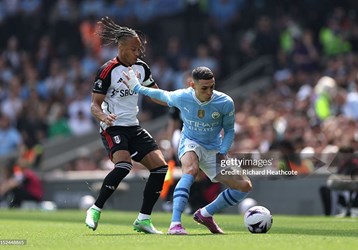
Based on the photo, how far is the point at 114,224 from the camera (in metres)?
14.6

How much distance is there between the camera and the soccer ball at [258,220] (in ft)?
37.4

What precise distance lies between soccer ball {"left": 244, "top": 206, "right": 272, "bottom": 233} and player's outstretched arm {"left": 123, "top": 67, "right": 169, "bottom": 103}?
1.60 meters

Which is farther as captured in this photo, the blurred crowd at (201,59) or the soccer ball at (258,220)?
the blurred crowd at (201,59)

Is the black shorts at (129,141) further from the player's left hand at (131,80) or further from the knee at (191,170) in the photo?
the knee at (191,170)

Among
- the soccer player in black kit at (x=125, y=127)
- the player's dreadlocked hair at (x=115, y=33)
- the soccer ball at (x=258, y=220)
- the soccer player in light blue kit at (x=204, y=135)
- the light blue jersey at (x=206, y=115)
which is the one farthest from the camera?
the player's dreadlocked hair at (x=115, y=33)

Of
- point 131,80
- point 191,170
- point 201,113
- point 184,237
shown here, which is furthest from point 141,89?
point 184,237

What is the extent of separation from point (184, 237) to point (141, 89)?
74.7 inches

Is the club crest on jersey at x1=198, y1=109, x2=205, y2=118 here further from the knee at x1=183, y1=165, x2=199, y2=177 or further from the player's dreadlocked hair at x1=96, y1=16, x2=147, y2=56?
the player's dreadlocked hair at x1=96, y1=16, x2=147, y2=56

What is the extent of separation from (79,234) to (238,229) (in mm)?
2125

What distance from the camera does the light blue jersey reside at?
444 inches

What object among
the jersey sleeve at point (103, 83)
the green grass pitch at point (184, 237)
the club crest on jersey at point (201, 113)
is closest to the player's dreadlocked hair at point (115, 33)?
the jersey sleeve at point (103, 83)

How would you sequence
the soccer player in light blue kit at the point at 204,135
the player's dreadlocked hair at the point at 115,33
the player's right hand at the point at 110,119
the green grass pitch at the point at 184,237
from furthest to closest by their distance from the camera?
the player's dreadlocked hair at the point at 115,33
the player's right hand at the point at 110,119
the soccer player in light blue kit at the point at 204,135
the green grass pitch at the point at 184,237

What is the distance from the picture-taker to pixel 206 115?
37.1 feet

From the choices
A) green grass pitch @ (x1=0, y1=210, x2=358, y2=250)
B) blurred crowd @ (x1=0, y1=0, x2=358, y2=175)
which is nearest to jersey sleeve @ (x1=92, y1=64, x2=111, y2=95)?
green grass pitch @ (x1=0, y1=210, x2=358, y2=250)
